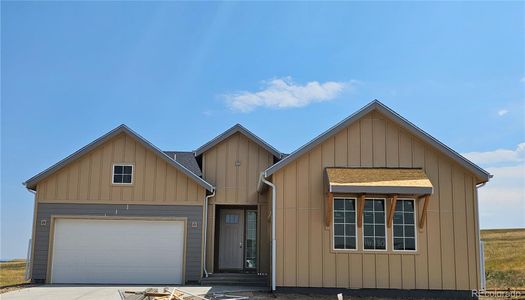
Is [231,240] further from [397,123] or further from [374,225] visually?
[397,123]

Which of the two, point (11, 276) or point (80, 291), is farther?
point (11, 276)

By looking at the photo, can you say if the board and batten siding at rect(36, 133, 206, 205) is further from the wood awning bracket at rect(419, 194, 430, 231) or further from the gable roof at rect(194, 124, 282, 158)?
the wood awning bracket at rect(419, 194, 430, 231)

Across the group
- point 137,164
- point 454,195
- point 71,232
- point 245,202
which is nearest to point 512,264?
point 454,195

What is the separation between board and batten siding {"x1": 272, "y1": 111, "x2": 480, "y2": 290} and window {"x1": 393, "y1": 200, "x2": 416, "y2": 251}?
5.9 inches

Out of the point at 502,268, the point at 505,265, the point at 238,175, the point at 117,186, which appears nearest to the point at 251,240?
the point at 238,175

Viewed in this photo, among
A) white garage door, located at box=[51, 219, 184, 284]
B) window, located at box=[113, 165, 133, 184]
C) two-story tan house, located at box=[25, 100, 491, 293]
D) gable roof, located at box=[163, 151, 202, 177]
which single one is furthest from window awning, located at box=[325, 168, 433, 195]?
window, located at box=[113, 165, 133, 184]

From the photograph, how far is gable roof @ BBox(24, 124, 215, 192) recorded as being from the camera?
15.5 m

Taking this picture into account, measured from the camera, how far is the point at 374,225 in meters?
12.9

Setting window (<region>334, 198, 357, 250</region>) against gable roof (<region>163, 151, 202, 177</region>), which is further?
gable roof (<region>163, 151, 202, 177</region>)

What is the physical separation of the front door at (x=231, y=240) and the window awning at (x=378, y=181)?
540 cm

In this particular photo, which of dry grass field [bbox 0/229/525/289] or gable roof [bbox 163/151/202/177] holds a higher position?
gable roof [bbox 163/151/202/177]

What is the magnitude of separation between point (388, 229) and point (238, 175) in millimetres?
5938

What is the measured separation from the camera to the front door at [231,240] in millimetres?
17125

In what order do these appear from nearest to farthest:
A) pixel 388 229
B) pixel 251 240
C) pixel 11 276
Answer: pixel 388 229, pixel 251 240, pixel 11 276
